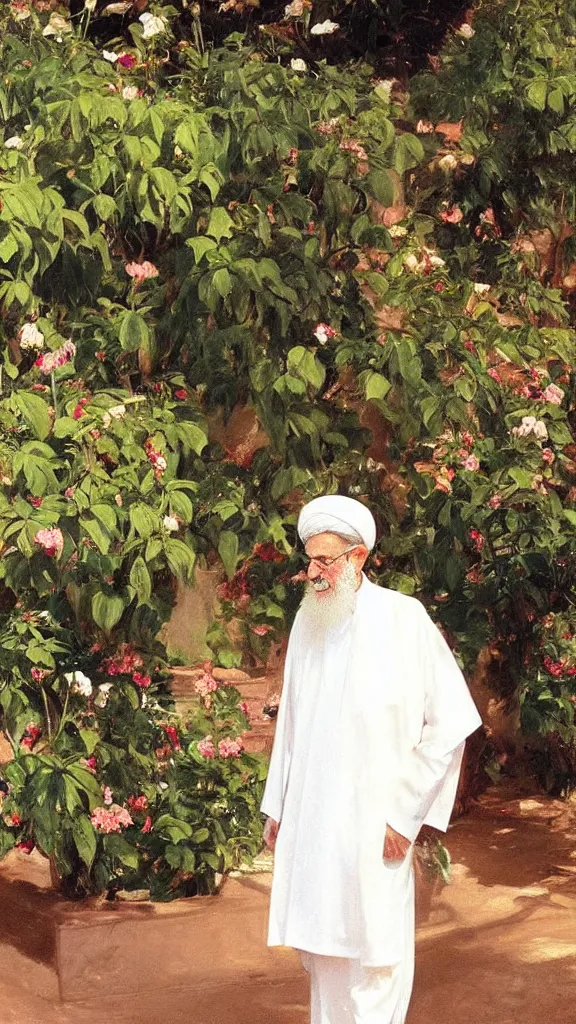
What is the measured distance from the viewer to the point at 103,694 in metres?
5.27

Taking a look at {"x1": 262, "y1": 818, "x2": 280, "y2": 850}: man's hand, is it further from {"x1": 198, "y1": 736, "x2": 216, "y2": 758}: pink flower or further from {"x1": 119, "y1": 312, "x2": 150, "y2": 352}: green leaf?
{"x1": 119, "y1": 312, "x2": 150, "y2": 352}: green leaf

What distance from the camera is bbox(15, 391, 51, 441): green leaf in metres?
4.96

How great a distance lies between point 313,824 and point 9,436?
1701 millimetres

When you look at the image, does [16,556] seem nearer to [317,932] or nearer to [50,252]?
[50,252]

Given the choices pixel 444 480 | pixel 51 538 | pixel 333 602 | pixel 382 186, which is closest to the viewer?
pixel 333 602

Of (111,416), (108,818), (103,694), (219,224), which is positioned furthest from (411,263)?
(108,818)

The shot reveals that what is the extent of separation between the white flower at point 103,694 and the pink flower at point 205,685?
0.33 m

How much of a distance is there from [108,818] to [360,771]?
1.52 meters

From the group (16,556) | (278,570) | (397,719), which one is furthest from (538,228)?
(397,719)

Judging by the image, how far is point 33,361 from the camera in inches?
211

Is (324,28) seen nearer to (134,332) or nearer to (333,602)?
(134,332)

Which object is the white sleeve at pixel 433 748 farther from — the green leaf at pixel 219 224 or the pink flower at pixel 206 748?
the green leaf at pixel 219 224

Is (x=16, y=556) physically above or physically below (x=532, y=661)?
above

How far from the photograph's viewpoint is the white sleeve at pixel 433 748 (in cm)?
386
